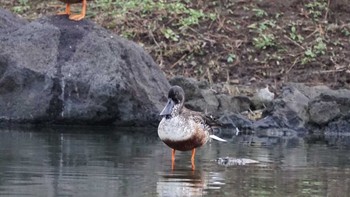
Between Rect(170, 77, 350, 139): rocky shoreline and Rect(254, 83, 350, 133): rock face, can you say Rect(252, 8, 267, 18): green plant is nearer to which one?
Rect(170, 77, 350, 139): rocky shoreline

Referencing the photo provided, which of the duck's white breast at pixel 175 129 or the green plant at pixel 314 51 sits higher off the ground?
the duck's white breast at pixel 175 129

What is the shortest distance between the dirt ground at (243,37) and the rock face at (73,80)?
2.77 m

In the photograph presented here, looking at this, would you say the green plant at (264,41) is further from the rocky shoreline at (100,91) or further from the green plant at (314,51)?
the rocky shoreline at (100,91)

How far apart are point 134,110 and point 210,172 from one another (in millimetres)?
4078

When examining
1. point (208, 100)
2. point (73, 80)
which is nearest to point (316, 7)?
point (208, 100)

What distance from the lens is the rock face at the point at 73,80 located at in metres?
14.3

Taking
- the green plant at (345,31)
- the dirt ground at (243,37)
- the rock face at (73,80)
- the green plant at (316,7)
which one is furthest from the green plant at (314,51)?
the rock face at (73,80)

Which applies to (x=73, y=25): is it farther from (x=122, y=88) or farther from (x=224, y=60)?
(x=224, y=60)

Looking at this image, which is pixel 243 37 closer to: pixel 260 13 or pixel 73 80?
pixel 260 13

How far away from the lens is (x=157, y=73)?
50.0 feet

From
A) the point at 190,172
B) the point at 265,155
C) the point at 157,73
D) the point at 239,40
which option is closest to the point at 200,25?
the point at 239,40

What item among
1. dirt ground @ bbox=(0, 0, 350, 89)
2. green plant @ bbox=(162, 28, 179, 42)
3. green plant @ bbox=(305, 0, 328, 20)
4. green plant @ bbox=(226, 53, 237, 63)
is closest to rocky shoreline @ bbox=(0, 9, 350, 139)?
dirt ground @ bbox=(0, 0, 350, 89)

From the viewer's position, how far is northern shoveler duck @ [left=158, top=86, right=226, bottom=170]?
35.6 feet

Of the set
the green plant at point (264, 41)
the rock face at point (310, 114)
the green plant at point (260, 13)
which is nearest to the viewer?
the rock face at point (310, 114)
